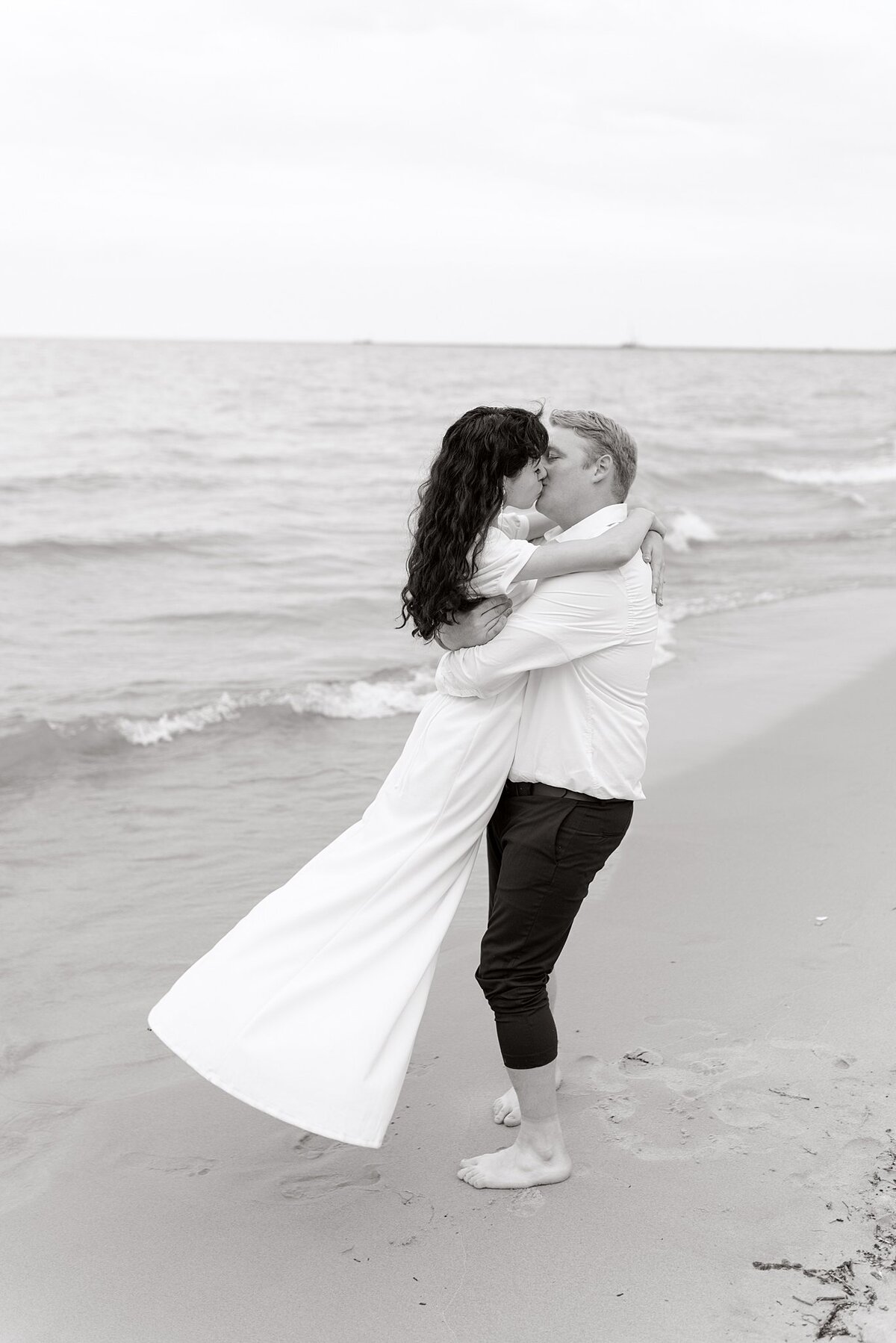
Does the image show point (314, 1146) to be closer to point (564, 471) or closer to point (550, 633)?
point (550, 633)

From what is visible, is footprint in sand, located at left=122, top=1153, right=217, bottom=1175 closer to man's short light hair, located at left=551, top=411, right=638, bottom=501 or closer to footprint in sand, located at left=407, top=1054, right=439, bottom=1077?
footprint in sand, located at left=407, top=1054, right=439, bottom=1077

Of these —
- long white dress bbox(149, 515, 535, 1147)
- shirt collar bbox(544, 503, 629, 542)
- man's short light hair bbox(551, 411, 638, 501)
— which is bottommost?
long white dress bbox(149, 515, 535, 1147)

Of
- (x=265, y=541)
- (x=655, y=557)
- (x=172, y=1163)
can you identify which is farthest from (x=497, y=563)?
(x=265, y=541)

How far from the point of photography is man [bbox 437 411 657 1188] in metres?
3.01

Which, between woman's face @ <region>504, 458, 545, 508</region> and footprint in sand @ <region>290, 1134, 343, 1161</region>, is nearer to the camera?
woman's face @ <region>504, 458, 545, 508</region>

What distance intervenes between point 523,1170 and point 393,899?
2.62 feet

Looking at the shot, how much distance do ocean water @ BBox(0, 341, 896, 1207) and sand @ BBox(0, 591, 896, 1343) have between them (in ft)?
1.25

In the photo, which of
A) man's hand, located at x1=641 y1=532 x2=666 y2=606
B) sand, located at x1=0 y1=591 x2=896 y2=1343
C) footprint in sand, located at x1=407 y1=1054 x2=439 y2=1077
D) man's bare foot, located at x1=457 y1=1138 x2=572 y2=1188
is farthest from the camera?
footprint in sand, located at x1=407 y1=1054 x2=439 y2=1077

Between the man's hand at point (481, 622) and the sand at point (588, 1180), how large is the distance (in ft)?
4.64

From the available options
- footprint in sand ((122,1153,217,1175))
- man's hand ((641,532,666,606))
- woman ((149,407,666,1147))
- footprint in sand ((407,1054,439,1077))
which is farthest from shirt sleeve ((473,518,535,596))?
footprint in sand ((122,1153,217,1175))

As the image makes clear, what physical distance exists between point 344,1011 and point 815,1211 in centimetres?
121

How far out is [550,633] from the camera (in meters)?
2.92

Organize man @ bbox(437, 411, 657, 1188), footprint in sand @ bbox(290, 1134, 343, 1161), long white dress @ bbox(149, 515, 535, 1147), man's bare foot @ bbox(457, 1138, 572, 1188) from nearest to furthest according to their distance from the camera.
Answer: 1. long white dress @ bbox(149, 515, 535, 1147)
2. man @ bbox(437, 411, 657, 1188)
3. man's bare foot @ bbox(457, 1138, 572, 1188)
4. footprint in sand @ bbox(290, 1134, 343, 1161)

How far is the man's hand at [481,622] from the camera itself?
295 centimetres
